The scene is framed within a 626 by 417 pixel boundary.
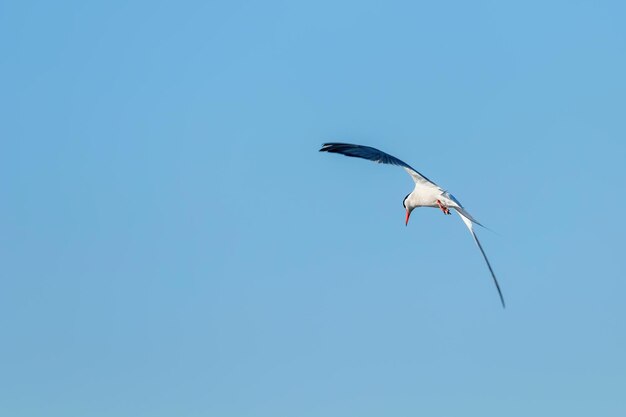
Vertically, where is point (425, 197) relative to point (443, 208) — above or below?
above

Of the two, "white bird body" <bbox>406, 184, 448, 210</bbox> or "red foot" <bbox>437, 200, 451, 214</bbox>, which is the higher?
"white bird body" <bbox>406, 184, 448, 210</bbox>

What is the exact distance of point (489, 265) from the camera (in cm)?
3975

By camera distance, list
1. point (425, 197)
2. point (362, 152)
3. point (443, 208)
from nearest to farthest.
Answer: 1. point (362, 152)
2. point (443, 208)
3. point (425, 197)

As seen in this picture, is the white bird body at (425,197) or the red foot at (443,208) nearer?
the white bird body at (425,197)

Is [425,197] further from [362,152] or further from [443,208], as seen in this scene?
[362,152]

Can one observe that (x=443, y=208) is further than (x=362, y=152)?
Yes

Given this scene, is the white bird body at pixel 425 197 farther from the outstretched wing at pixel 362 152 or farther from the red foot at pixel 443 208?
the outstretched wing at pixel 362 152

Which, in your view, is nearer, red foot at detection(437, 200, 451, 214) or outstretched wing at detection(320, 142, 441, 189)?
outstretched wing at detection(320, 142, 441, 189)

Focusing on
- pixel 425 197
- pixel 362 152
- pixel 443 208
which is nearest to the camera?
pixel 362 152

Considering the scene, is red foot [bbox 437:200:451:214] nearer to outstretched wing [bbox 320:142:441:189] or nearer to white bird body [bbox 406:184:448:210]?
white bird body [bbox 406:184:448:210]

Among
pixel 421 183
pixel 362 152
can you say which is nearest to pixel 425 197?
pixel 421 183

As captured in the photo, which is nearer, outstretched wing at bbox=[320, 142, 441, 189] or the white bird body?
outstretched wing at bbox=[320, 142, 441, 189]

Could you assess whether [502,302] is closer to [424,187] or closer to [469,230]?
[469,230]

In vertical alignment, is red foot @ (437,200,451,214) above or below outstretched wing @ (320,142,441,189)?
below
